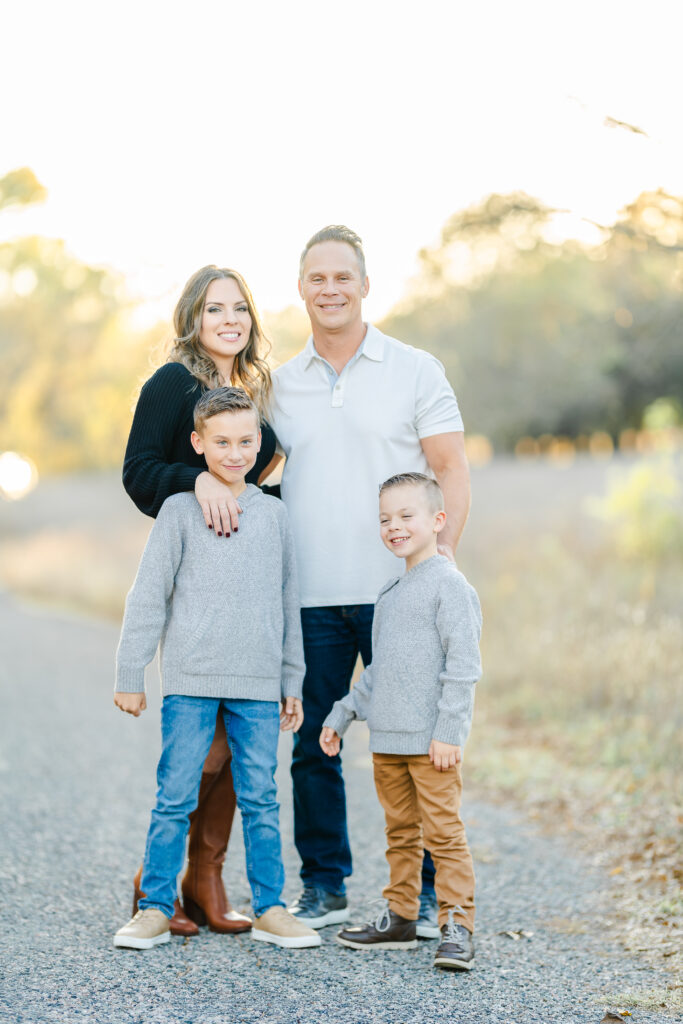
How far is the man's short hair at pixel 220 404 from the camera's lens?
3.40 meters

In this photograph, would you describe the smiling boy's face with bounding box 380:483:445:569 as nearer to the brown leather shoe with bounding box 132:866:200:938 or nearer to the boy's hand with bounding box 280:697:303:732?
the boy's hand with bounding box 280:697:303:732

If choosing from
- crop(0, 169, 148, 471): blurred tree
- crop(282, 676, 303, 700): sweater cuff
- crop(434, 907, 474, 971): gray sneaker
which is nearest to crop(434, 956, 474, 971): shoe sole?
crop(434, 907, 474, 971): gray sneaker

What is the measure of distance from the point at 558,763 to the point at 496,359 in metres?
28.0

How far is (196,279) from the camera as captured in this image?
144 inches

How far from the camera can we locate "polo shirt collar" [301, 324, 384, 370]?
12.4 ft

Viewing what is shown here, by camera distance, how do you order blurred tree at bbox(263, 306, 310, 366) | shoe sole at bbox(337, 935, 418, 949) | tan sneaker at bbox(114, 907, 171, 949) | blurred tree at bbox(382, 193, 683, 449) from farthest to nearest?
blurred tree at bbox(382, 193, 683, 449) → blurred tree at bbox(263, 306, 310, 366) → shoe sole at bbox(337, 935, 418, 949) → tan sneaker at bbox(114, 907, 171, 949)

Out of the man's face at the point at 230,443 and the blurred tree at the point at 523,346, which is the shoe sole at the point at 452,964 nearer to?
the man's face at the point at 230,443

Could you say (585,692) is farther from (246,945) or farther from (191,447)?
(191,447)

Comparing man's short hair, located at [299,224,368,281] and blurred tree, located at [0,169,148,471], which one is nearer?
man's short hair, located at [299,224,368,281]

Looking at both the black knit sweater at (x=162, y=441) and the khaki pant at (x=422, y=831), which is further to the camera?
the black knit sweater at (x=162, y=441)

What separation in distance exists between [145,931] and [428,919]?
0.94m

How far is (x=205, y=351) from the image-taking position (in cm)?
369

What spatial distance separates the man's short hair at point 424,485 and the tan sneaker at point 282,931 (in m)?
1.38

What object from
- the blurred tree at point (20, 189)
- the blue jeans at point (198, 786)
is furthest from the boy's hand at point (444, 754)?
the blurred tree at point (20, 189)
